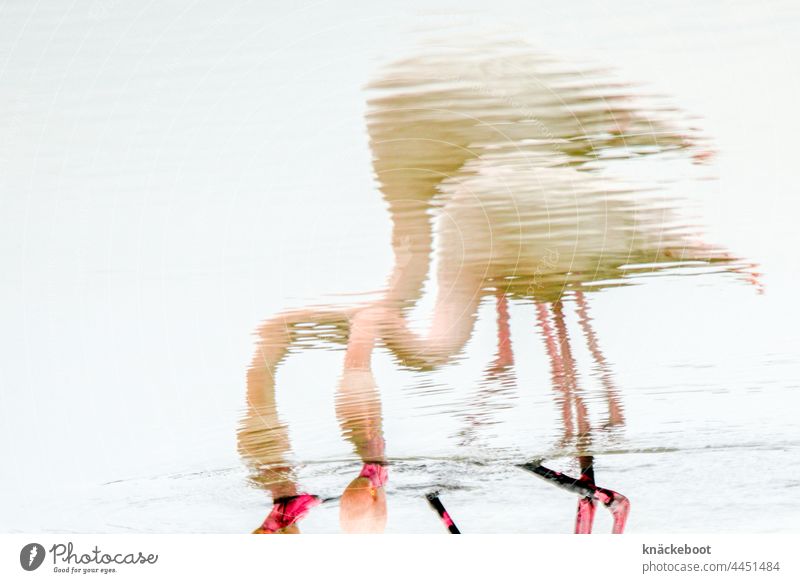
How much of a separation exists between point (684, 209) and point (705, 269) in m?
0.09

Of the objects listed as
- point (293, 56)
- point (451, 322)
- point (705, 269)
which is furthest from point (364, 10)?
point (705, 269)

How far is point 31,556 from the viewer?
129 centimetres

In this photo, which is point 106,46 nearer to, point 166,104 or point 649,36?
point 166,104

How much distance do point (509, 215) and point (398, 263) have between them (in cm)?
17

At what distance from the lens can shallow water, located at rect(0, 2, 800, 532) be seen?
47.6 inches

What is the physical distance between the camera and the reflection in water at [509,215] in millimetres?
1208

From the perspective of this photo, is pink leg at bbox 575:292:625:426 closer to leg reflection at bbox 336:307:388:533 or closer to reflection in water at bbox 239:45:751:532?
reflection in water at bbox 239:45:751:532

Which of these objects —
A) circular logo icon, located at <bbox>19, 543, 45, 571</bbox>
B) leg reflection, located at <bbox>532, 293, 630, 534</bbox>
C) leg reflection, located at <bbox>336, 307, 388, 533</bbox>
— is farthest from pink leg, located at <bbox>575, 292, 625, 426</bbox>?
circular logo icon, located at <bbox>19, 543, 45, 571</bbox>

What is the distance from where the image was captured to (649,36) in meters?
1.22

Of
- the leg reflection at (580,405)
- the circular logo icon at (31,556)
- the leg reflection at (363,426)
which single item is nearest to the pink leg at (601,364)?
the leg reflection at (580,405)

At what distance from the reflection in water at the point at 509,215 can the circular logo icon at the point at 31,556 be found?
49 cm

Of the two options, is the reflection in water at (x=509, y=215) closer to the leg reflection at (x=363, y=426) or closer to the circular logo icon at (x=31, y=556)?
the leg reflection at (x=363, y=426)

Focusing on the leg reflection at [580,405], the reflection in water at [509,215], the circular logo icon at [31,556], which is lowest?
the circular logo icon at [31,556]

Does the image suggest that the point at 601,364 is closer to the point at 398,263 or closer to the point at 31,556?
the point at 398,263
